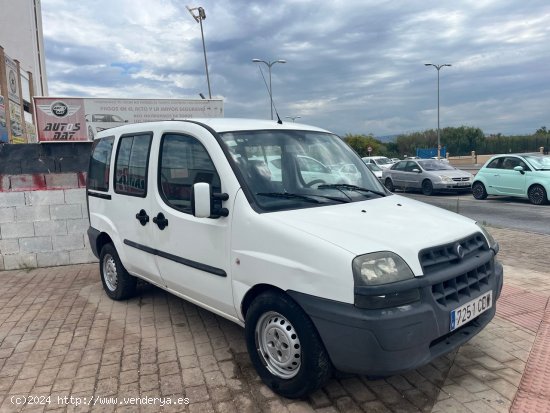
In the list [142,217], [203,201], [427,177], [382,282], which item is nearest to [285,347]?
[382,282]

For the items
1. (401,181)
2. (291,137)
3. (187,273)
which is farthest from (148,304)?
(401,181)

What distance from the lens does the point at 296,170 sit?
3.72m

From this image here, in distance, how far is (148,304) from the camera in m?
5.26

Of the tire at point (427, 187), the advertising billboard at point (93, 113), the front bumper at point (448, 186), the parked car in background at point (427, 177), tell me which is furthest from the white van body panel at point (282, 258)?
the tire at point (427, 187)

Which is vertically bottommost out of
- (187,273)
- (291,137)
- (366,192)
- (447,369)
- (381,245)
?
(447,369)

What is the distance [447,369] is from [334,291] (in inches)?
58.0

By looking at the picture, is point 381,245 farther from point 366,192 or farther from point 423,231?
point 366,192

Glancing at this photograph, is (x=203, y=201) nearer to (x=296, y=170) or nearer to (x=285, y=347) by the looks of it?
(x=296, y=170)

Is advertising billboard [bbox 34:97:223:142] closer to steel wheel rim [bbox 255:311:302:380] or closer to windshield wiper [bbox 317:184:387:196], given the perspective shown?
windshield wiper [bbox 317:184:387:196]

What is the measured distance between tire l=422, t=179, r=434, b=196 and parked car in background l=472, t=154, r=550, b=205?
1999mm

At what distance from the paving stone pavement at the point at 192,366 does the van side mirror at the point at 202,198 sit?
1287 millimetres

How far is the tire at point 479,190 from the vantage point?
1570 centimetres

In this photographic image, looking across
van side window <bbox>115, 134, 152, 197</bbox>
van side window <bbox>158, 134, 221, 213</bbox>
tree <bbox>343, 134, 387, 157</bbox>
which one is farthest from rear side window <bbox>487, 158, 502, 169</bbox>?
tree <bbox>343, 134, 387, 157</bbox>

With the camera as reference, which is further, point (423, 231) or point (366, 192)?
point (366, 192)
